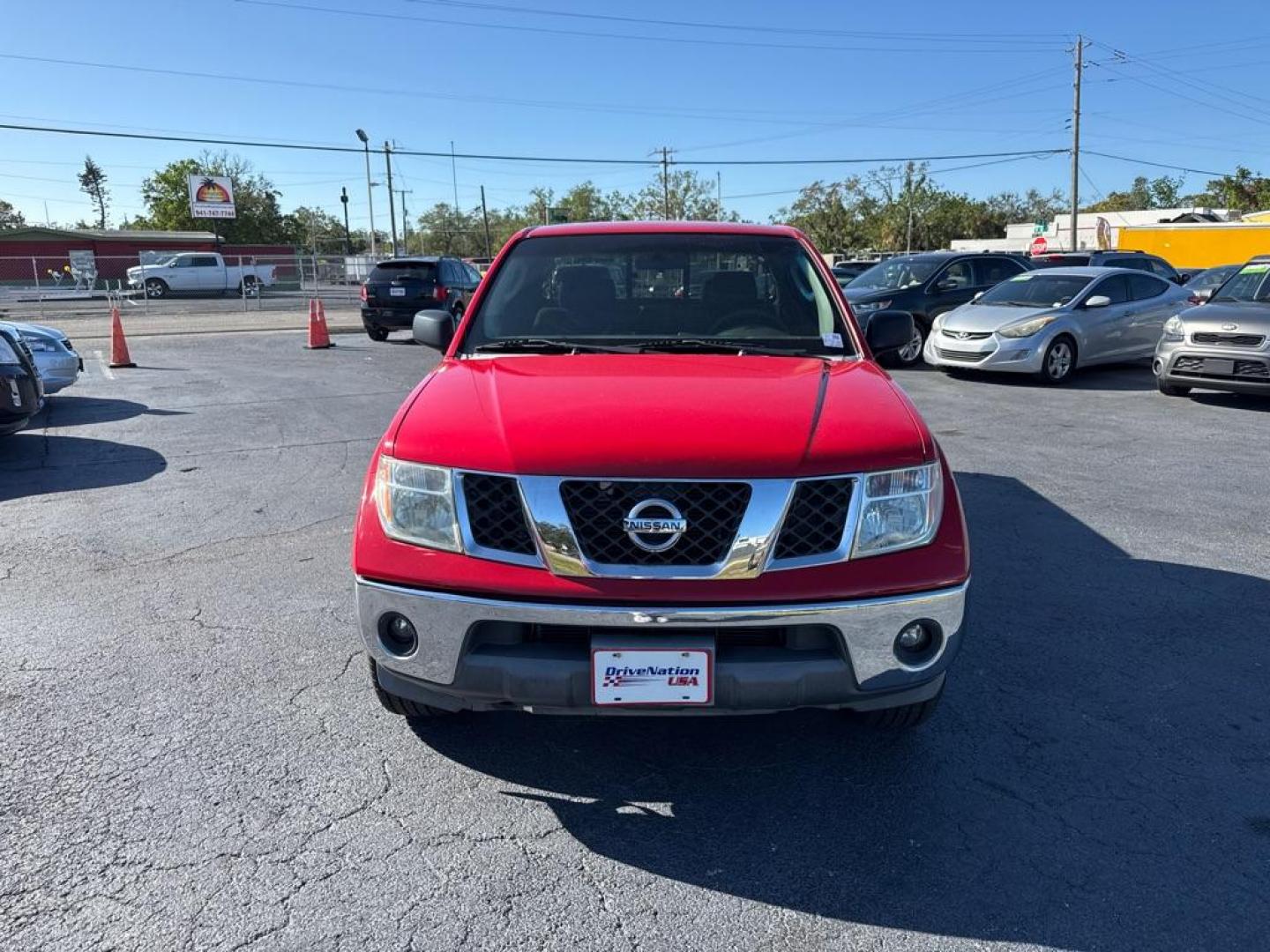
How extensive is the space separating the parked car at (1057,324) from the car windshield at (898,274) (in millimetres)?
1565

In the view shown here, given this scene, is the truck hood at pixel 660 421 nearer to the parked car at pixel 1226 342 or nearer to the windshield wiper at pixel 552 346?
the windshield wiper at pixel 552 346

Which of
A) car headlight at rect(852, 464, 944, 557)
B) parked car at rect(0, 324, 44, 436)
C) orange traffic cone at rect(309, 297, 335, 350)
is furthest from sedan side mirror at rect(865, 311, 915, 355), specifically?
orange traffic cone at rect(309, 297, 335, 350)

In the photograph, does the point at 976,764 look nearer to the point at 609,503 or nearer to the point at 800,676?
the point at 800,676

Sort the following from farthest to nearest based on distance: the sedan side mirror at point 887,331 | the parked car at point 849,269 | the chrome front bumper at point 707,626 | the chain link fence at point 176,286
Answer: the chain link fence at point 176,286 < the parked car at point 849,269 < the sedan side mirror at point 887,331 < the chrome front bumper at point 707,626

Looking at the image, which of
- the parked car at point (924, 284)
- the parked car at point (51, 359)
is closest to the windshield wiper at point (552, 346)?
the parked car at point (51, 359)

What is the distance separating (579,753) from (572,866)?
582 mm

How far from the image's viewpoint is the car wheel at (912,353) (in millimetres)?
13404

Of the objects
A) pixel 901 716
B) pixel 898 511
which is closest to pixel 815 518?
pixel 898 511

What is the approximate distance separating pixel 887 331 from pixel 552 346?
61.8 inches

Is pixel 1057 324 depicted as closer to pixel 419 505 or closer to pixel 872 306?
pixel 872 306

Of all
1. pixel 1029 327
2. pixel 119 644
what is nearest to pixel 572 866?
pixel 119 644

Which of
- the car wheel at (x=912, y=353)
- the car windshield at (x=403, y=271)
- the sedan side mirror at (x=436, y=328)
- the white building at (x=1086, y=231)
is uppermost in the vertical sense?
the white building at (x=1086, y=231)

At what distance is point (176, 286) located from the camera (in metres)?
39.4

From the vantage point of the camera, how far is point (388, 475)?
2.76 meters
